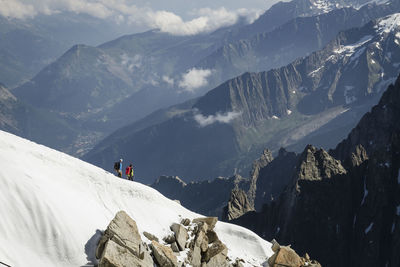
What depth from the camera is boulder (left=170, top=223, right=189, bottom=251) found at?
4341 cm

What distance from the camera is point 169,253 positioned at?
132ft

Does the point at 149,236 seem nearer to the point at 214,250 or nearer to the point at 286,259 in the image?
the point at 214,250

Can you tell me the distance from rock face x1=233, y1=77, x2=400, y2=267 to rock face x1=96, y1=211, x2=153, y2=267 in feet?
305

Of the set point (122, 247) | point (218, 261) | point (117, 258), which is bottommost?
point (218, 261)

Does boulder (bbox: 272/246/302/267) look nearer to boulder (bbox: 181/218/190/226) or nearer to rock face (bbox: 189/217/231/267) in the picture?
rock face (bbox: 189/217/231/267)

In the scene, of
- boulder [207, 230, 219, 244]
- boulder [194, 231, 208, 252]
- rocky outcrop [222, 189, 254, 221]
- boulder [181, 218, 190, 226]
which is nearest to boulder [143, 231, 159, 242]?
boulder [194, 231, 208, 252]

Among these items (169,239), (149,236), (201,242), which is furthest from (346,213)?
(149,236)

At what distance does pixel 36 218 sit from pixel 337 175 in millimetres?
126312

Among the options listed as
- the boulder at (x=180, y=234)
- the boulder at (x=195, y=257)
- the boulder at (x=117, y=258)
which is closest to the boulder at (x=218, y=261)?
the boulder at (x=195, y=257)

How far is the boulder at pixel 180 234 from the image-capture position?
43412 mm

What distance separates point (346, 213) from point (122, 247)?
117m

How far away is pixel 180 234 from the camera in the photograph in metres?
44.6

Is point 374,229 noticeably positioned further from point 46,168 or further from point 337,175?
point 46,168

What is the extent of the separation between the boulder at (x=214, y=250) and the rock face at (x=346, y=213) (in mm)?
81287
